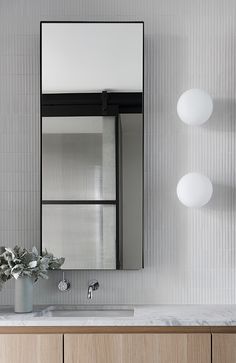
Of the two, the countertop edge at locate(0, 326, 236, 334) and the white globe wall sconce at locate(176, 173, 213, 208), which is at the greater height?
the white globe wall sconce at locate(176, 173, 213, 208)

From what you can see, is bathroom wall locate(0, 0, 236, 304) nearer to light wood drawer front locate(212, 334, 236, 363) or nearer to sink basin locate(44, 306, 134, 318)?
sink basin locate(44, 306, 134, 318)

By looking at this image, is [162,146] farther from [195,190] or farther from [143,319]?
[143,319]

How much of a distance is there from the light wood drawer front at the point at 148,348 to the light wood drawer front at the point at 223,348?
26 mm

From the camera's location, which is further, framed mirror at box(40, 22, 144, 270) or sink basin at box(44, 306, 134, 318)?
framed mirror at box(40, 22, 144, 270)

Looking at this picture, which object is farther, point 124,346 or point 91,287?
point 91,287

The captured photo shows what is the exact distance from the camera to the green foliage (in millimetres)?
2818

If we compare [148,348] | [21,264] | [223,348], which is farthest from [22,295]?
[223,348]

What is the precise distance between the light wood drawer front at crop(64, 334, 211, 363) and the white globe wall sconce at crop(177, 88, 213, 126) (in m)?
1.02

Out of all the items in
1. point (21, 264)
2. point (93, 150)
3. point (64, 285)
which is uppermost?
point (93, 150)

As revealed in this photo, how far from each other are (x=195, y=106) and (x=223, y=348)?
1119 mm

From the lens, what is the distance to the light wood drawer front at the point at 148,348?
104 inches

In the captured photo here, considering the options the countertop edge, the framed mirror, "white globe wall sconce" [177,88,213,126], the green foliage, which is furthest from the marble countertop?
"white globe wall sconce" [177,88,213,126]

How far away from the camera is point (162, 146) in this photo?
10.3ft

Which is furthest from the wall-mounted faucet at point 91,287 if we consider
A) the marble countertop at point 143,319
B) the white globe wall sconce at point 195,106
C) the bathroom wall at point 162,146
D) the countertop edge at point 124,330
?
the white globe wall sconce at point 195,106
